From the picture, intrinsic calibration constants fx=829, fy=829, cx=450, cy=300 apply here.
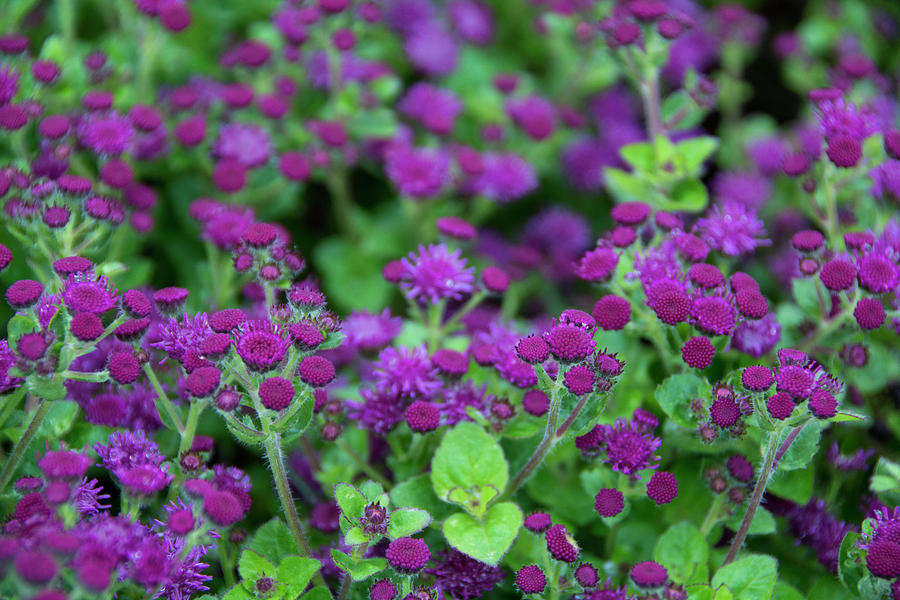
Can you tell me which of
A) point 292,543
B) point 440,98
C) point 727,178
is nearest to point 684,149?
point 727,178

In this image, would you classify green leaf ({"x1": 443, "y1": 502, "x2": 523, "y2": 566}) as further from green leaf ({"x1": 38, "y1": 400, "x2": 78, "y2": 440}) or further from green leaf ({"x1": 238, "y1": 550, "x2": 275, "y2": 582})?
green leaf ({"x1": 38, "y1": 400, "x2": 78, "y2": 440})

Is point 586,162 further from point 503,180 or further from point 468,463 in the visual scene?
point 468,463

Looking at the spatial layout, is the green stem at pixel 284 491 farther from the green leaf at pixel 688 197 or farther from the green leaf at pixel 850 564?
the green leaf at pixel 688 197

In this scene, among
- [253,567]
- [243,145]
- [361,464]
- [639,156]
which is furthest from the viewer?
[243,145]

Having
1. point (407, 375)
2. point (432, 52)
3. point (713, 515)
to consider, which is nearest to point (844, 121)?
point (713, 515)

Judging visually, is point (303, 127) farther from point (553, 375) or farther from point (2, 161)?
point (553, 375)

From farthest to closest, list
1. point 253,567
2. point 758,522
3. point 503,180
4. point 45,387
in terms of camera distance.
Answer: point 503,180, point 758,522, point 253,567, point 45,387

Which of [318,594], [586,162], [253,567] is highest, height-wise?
[253,567]
